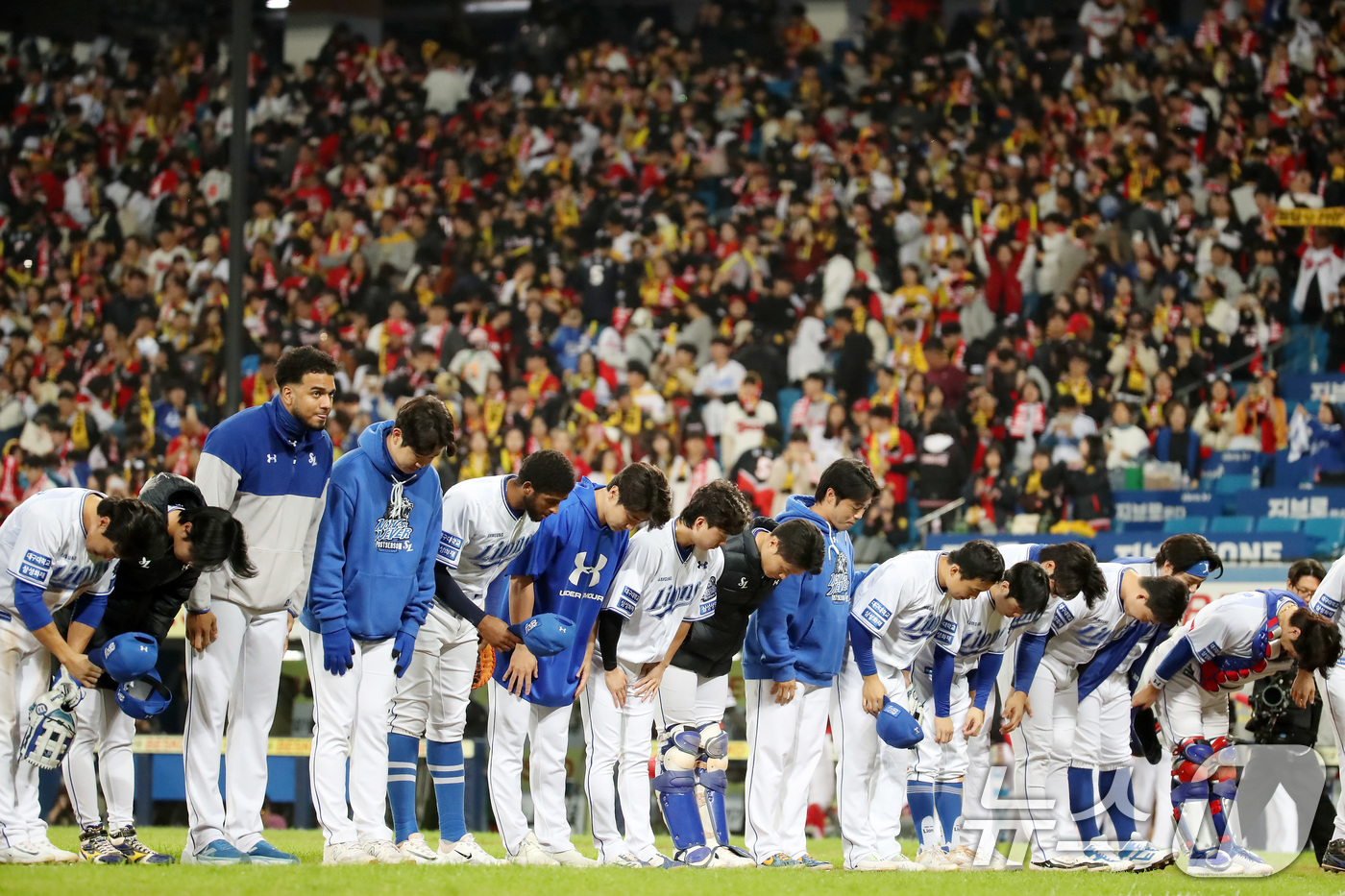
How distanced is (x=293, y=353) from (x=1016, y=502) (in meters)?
8.89

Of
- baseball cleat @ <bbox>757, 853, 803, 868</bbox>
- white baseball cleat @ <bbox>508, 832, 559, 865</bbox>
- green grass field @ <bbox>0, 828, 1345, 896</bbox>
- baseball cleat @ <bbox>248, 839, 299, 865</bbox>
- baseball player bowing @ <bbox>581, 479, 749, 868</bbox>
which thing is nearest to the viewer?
green grass field @ <bbox>0, 828, 1345, 896</bbox>

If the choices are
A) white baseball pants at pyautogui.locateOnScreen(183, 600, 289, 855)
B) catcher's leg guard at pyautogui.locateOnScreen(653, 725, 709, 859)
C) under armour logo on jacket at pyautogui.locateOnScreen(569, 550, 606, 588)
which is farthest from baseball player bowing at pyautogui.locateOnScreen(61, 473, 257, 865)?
catcher's leg guard at pyautogui.locateOnScreen(653, 725, 709, 859)

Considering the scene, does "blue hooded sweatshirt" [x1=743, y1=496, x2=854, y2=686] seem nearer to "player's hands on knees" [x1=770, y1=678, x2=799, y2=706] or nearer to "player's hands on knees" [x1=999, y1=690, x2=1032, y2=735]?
"player's hands on knees" [x1=770, y1=678, x2=799, y2=706]

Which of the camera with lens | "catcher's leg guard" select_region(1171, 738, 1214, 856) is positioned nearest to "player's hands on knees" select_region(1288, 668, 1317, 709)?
"catcher's leg guard" select_region(1171, 738, 1214, 856)

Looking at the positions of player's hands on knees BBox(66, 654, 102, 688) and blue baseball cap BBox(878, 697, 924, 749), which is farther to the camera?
blue baseball cap BBox(878, 697, 924, 749)

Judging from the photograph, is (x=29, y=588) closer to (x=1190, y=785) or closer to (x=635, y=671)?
(x=635, y=671)

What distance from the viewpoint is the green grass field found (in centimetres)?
508

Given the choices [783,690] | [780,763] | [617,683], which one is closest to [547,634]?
[617,683]

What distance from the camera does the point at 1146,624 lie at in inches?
305

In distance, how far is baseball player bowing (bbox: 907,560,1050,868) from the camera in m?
7.31

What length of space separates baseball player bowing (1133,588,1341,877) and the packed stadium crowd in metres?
5.39

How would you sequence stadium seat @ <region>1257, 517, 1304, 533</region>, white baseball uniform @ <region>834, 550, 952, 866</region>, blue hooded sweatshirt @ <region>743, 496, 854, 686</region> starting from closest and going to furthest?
blue hooded sweatshirt @ <region>743, 496, 854, 686</region>
white baseball uniform @ <region>834, 550, 952, 866</region>
stadium seat @ <region>1257, 517, 1304, 533</region>

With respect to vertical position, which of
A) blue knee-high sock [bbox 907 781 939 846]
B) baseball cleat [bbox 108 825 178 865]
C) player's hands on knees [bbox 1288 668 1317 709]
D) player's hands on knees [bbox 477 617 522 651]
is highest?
player's hands on knees [bbox 477 617 522 651]

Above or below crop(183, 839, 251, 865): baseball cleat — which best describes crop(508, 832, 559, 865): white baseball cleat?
below
